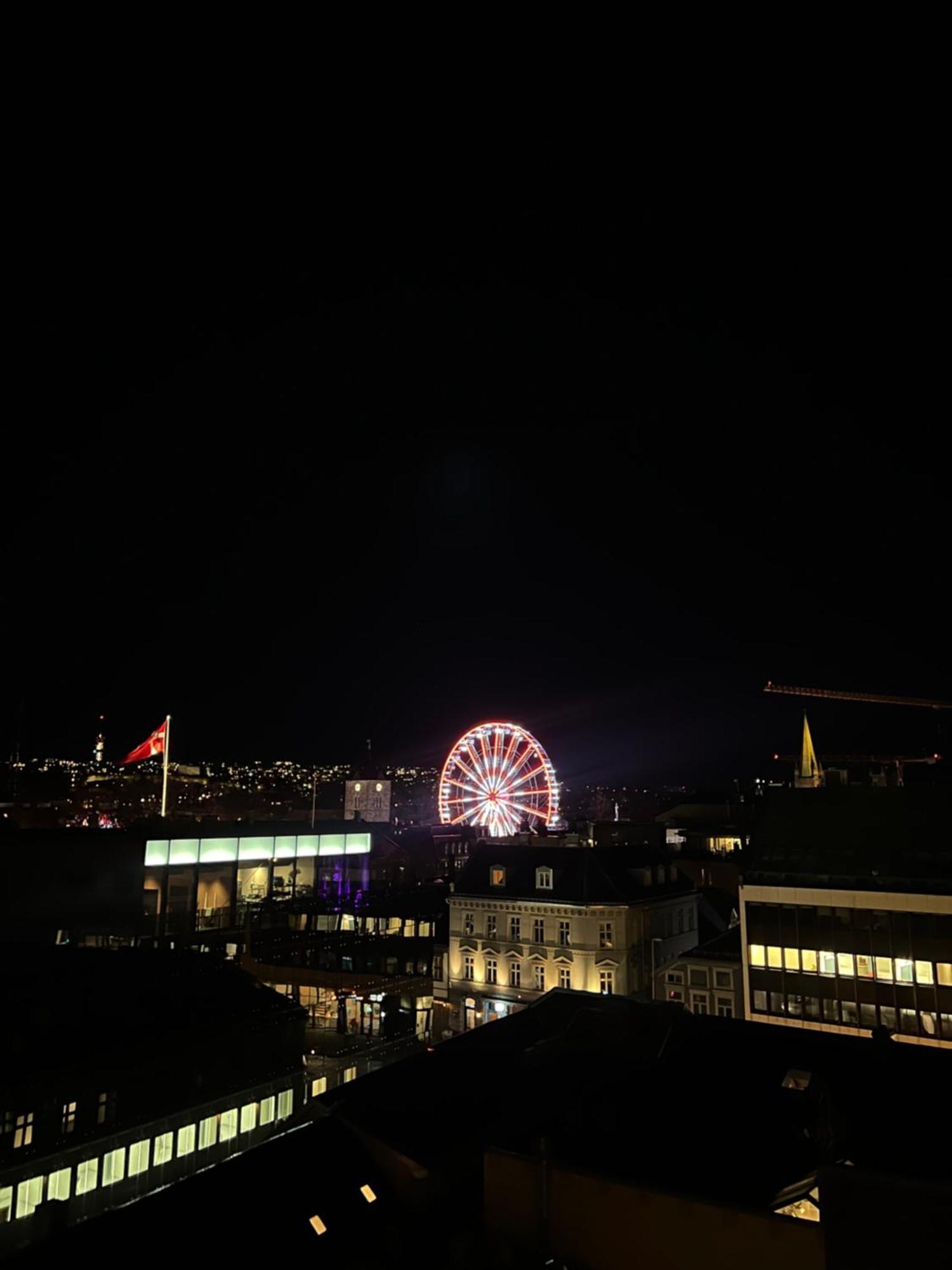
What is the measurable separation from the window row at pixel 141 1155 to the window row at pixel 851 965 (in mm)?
19207

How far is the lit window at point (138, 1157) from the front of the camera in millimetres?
22297

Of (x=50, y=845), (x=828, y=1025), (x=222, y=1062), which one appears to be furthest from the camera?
(x=50, y=845)

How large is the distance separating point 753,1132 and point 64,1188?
17.3 m

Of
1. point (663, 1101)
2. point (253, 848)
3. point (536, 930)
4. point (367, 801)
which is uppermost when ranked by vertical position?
point (367, 801)

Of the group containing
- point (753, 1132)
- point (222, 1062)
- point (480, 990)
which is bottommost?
point (480, 990)

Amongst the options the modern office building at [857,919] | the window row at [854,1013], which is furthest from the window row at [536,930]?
the window row at [854,1013]

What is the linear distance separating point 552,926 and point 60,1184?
95.3 feet

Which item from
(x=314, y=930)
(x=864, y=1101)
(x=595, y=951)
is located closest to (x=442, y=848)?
(x=314, y=930)

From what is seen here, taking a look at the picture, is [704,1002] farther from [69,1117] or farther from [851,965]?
[69,1117]

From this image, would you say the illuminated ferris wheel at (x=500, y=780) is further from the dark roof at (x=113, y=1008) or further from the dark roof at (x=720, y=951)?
the dark roof at (x=113, y=1008)

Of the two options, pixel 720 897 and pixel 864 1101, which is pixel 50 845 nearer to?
pixel 720 897

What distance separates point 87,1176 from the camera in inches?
832

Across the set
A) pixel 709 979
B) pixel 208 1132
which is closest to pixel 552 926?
pixel 709 979

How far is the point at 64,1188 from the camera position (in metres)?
20.7
